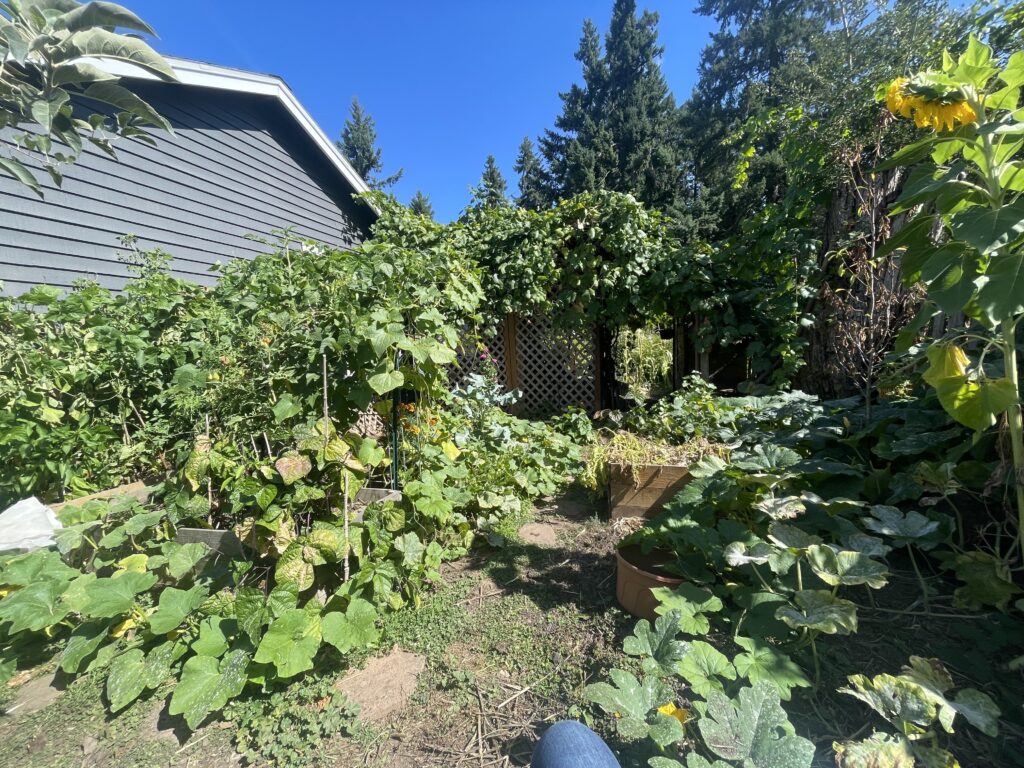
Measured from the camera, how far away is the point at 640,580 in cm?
168

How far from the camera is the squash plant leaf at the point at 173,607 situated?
4.99 feet

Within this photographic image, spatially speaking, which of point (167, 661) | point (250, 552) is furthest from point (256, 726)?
point (250, 552)

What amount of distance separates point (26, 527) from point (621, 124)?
2253 centimetres

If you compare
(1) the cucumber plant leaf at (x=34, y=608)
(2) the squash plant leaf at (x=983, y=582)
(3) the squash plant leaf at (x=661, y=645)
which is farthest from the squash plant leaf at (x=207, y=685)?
(2) the squash plant leaf at (x=983, y=582)

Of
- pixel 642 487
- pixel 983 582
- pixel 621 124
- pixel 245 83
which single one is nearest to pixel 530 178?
pixel 621 124

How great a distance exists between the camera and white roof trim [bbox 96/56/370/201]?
4.07 metres

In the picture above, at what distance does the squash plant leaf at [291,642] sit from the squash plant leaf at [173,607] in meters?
0.40

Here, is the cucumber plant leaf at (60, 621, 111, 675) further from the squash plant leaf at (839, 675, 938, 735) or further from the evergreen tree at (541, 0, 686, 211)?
the evergreen tree at (541, 0, 686, 211)

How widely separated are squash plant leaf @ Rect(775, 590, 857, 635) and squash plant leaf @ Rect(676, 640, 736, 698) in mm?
208

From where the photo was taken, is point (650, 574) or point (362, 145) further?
point (362, 145)

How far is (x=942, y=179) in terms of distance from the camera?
1.07 metres

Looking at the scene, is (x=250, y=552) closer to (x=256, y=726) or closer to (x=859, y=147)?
(x=256, y=726)

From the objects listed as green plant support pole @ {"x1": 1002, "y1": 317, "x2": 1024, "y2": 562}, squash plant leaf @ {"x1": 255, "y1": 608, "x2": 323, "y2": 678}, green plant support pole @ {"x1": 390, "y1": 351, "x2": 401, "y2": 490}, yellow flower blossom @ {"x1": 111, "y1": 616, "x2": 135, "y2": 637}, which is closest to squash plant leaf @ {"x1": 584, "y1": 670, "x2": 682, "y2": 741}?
squash plant leaf @ {"x1": 255, "y1": 608, "x2": 323, "y2": 678}

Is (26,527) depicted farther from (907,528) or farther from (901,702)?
(907,528)
